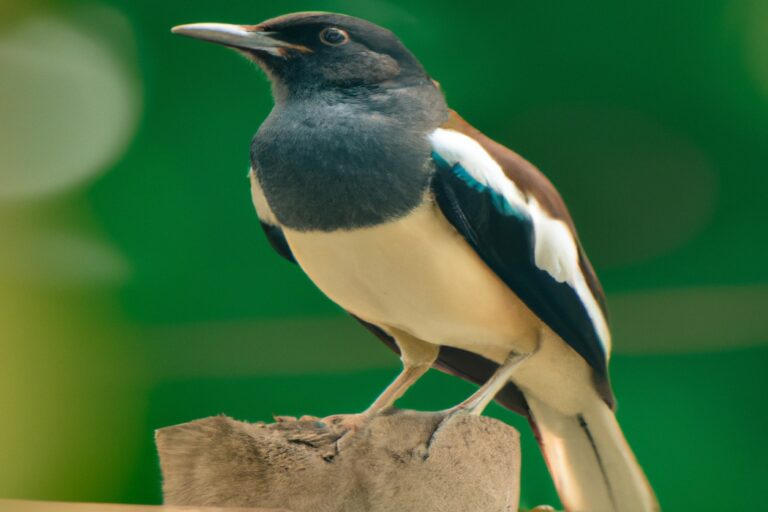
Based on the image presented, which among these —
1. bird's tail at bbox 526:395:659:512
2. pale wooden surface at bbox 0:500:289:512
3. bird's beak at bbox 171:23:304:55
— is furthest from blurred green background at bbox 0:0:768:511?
pale wooden surface at bbox 0:500:289:512

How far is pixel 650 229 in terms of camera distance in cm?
174

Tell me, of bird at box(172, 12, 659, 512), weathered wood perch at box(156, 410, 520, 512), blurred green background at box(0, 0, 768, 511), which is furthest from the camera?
blurred green background at box(0, 0, 768, 511)

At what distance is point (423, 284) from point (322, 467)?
26 cm

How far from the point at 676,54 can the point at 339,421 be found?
41.1 inches

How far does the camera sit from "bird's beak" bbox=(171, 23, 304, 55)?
3.96 ft

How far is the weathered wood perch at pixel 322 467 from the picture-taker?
102cm

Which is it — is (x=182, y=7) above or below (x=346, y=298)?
above

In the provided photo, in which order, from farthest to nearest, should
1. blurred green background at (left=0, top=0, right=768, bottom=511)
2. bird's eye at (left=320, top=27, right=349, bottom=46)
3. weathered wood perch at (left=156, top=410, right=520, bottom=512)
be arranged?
blurred green background at (left=0, top=0, right=768, bottom=511), bird's eye at (left=320, top=27, right=349, bottom=46), weathered wood perch at (left=156, top=410, right=520, bottom=512)

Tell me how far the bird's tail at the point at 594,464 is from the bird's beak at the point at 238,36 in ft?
2.08

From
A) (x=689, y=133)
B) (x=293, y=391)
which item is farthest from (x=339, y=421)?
(x=689, y=133)

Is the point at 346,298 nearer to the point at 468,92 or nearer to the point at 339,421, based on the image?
the point at 339,421

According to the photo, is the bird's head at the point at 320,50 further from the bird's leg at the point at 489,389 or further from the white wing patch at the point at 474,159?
the bird's leg at the point at 489,389

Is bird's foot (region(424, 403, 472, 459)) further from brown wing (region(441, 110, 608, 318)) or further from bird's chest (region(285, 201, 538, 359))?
brown wing (region(441, 110, 608, 318))

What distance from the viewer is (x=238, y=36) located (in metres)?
1.22
